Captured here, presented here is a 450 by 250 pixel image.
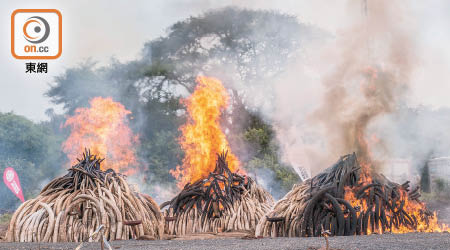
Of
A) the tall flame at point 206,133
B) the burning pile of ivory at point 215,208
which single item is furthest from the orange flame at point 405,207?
the tall flame at point 206,133

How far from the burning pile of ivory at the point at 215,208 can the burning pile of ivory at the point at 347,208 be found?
86.8 inches

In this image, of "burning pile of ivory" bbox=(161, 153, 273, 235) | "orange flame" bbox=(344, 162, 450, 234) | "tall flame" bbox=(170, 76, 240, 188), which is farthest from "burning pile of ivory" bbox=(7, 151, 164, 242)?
"tall flame" bbox=(170, 76, 240, 188)

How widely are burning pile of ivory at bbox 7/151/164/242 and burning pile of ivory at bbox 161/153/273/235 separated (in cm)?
199

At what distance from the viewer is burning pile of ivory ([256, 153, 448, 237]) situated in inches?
363

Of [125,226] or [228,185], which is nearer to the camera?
[125,226]

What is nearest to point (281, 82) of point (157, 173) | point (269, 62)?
point (269, 62)

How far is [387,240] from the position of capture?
7.26 metres

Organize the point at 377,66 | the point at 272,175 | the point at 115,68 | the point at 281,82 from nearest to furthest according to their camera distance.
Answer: the point at 377,66, the point at 272,175, the point at 281,82, the point at 115,68

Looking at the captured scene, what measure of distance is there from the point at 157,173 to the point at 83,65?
8.03 meters

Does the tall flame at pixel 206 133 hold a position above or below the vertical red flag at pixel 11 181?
above

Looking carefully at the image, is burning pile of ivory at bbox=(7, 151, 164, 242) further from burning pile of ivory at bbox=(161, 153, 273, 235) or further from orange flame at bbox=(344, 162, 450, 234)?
orange flame at bbox=(344, 162, 450, 234)

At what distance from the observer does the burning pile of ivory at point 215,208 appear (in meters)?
12.3

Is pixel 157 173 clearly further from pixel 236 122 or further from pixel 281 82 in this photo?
pixel 281 82

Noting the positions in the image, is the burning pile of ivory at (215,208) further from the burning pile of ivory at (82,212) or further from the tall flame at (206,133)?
the tall flame at (206,133)
